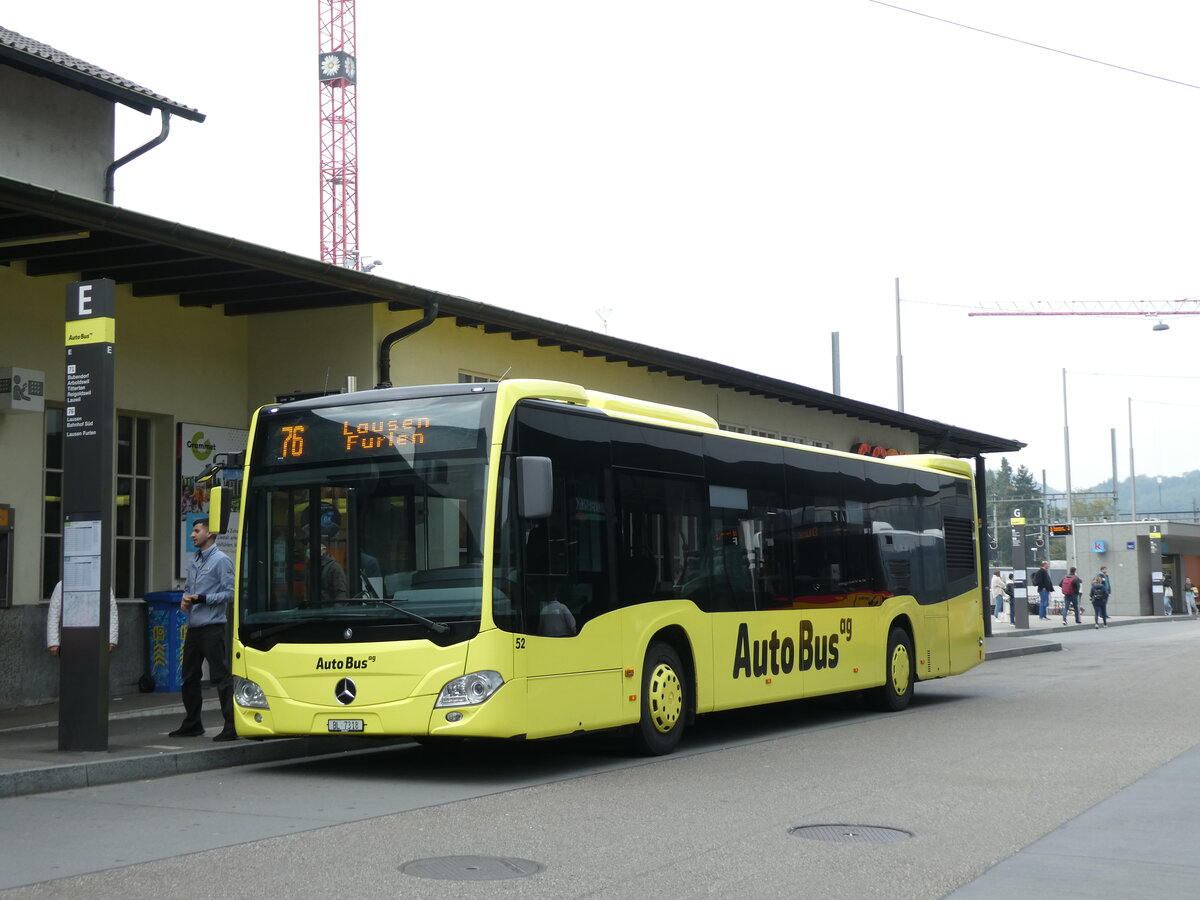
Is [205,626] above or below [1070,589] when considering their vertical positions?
above

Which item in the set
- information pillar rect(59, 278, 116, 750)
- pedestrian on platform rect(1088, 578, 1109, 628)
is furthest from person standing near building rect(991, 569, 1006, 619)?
information pillar rect(59, 278, 116, 750)

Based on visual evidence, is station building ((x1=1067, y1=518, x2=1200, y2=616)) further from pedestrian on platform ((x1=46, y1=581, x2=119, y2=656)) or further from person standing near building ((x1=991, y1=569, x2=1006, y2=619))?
pedestrian on platform ((x1=46, y1=581, x2=119, y2=656))

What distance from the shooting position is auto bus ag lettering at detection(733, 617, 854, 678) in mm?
13539

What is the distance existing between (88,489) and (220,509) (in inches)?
40.8

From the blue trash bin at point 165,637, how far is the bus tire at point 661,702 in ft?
20.6

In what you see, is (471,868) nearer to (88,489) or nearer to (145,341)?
(88,489)

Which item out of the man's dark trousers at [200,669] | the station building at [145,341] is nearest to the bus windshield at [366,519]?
the man's dark trousers at [200,669]

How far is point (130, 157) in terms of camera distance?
19453 mm

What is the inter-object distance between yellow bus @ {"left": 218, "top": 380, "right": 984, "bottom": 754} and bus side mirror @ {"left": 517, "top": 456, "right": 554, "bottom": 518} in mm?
15

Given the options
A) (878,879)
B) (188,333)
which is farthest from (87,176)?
(878,879)

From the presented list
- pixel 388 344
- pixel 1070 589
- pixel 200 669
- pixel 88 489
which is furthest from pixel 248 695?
pixel 1070 589

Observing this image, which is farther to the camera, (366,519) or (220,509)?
(220,509)

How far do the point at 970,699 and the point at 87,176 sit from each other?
1380cm

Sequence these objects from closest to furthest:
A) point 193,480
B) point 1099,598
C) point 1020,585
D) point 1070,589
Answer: point 193,480, point 1020,585, point 1070,589, point 1099,598
